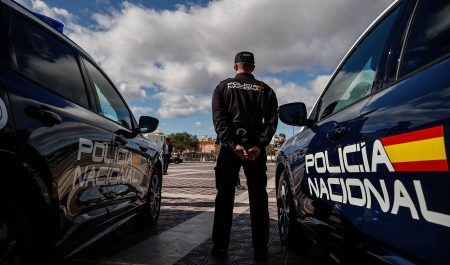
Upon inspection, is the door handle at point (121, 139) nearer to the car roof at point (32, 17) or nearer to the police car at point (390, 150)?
the car roof at point (32, 17)

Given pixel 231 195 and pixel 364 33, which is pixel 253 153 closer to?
pixel 231 195

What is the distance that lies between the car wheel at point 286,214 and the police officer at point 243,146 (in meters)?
0.24

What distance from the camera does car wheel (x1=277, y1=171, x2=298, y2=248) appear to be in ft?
11.3

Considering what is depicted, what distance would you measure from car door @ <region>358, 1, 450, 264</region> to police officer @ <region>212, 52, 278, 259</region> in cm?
151

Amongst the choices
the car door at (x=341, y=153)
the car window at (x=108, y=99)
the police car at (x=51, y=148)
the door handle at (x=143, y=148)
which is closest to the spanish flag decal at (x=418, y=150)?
the car door at (x=341, y=153)

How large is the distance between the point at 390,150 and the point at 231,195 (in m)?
1.98

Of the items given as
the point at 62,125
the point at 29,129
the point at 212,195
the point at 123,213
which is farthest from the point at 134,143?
the point at 212,195

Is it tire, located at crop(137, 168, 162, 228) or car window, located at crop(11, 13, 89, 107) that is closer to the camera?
car window, located at crop(11, 13, 89, 107)

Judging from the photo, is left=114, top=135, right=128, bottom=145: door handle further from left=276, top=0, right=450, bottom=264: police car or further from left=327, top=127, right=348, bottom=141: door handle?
left=327, top=127, right=348, bottom=141: door handle

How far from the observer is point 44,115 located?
1.89m

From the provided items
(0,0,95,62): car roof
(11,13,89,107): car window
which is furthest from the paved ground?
(0,0,95,62): car roof

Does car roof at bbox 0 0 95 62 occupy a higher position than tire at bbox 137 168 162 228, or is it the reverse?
car roof at bbox 0 0 95 62

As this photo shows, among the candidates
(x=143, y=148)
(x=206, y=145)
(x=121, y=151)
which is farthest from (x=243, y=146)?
(x=206, y=145)

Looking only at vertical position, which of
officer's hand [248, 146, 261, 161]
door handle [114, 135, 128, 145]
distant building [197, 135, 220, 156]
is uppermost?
distant building [197, 135, 220, 156]
